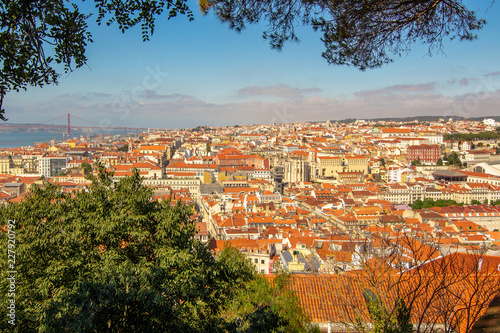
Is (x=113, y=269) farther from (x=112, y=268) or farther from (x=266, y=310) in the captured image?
(x=266, y=310)

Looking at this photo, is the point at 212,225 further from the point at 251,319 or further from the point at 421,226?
the point at 251,319

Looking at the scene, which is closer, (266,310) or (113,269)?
(113,269)

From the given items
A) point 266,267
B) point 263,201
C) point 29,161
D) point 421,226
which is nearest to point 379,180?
point 263,201

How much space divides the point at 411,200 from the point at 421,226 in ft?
Result: 32.9

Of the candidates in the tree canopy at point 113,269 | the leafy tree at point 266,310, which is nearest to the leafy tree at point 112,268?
the tree canopy at point 113,269

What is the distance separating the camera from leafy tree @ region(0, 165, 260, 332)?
250cm

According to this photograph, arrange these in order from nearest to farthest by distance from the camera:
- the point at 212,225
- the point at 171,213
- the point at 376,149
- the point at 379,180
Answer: the point at 171,213, the point at 212,225, the point at 379,180, the point at 376,149

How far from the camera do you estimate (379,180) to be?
32875mm

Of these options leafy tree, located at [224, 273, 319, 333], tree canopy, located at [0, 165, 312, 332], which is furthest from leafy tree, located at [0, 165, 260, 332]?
leafy tree, located at [224, 273, 319, 333]

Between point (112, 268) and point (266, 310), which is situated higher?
point (112, 268)

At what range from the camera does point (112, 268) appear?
10.1ft

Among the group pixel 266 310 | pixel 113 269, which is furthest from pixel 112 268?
pixel 266 310

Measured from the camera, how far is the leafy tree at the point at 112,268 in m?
2.50

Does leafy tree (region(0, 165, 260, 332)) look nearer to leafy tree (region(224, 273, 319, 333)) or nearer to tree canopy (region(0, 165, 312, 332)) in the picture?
tree canopy (region(0, 165, 312, 332))
